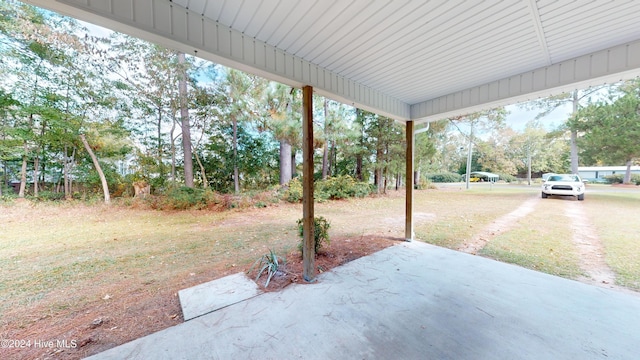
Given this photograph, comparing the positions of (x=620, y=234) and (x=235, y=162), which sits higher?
(x=235, y=162)

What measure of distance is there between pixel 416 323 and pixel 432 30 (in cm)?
256

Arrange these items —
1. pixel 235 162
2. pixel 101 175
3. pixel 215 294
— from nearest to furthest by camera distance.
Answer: pixel 215 294, pixel 101 175, pixel 235 162

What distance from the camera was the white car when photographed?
8398mm

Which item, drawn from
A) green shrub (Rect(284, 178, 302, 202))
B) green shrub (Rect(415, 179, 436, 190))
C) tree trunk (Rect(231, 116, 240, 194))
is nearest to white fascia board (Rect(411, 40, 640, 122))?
green shrub (Rect(284, 178, 302, 202))

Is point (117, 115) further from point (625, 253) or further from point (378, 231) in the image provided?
point (625, 253)

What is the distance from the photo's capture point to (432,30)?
194 cm

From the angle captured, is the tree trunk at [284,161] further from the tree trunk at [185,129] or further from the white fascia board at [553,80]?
the white fascia board at [553,80]

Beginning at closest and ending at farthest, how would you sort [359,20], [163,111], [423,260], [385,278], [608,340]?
[608,340]
[359,20]
[385,278]
[423,260]
[163,111]

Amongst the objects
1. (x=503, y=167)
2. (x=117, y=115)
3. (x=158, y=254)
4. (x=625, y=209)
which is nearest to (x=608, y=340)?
(x=158, y=254)

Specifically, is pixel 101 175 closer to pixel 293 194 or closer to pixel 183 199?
pixel 183 199

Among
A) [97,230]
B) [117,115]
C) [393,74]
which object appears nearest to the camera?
[393,74]

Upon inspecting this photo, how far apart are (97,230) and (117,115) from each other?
5.01m

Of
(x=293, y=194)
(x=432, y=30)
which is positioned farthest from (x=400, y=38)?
(x=293, y=194)

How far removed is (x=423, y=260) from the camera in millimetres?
3162
